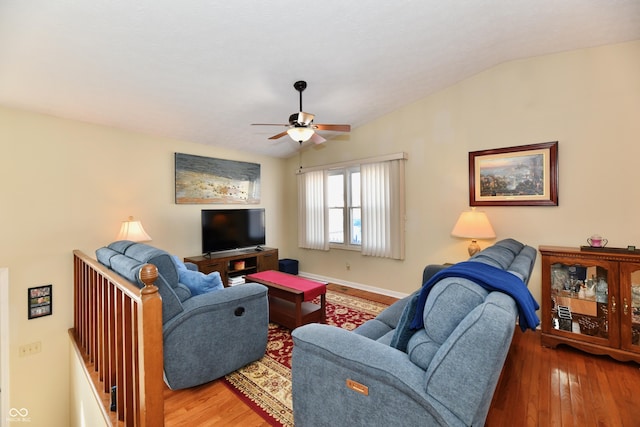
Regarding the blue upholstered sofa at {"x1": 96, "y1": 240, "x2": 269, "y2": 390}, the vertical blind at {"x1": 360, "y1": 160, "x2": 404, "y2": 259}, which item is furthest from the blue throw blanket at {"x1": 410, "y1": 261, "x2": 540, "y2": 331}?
the vertical blind at {"x1": 360, "y1": 160, "x2": 404, "y2": 259}

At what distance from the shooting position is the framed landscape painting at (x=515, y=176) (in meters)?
3.12

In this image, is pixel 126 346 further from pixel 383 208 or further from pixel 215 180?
pixel 383 208

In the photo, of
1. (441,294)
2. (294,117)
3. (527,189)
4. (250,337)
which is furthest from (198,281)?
(527,189)

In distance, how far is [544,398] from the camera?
200cm

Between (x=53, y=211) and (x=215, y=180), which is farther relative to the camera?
(x=215, y=180)

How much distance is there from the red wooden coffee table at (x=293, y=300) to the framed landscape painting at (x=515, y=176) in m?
2.33

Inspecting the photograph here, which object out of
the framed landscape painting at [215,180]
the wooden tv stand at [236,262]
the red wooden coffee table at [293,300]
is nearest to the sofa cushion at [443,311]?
the red wooden coffee table at [293,300]

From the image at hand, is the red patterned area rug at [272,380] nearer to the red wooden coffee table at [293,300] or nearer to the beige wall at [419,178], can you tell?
the red wooden coffee table at [293,300]

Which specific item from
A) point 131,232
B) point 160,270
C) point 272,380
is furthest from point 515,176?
point 131,232

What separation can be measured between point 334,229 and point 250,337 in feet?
9.86

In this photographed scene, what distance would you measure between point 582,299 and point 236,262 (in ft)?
14.0

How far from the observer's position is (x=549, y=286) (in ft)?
8.95

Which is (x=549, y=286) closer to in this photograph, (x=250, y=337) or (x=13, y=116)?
(x=250, y=337)

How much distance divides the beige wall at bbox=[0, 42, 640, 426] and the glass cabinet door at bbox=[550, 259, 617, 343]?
21.7 inches
